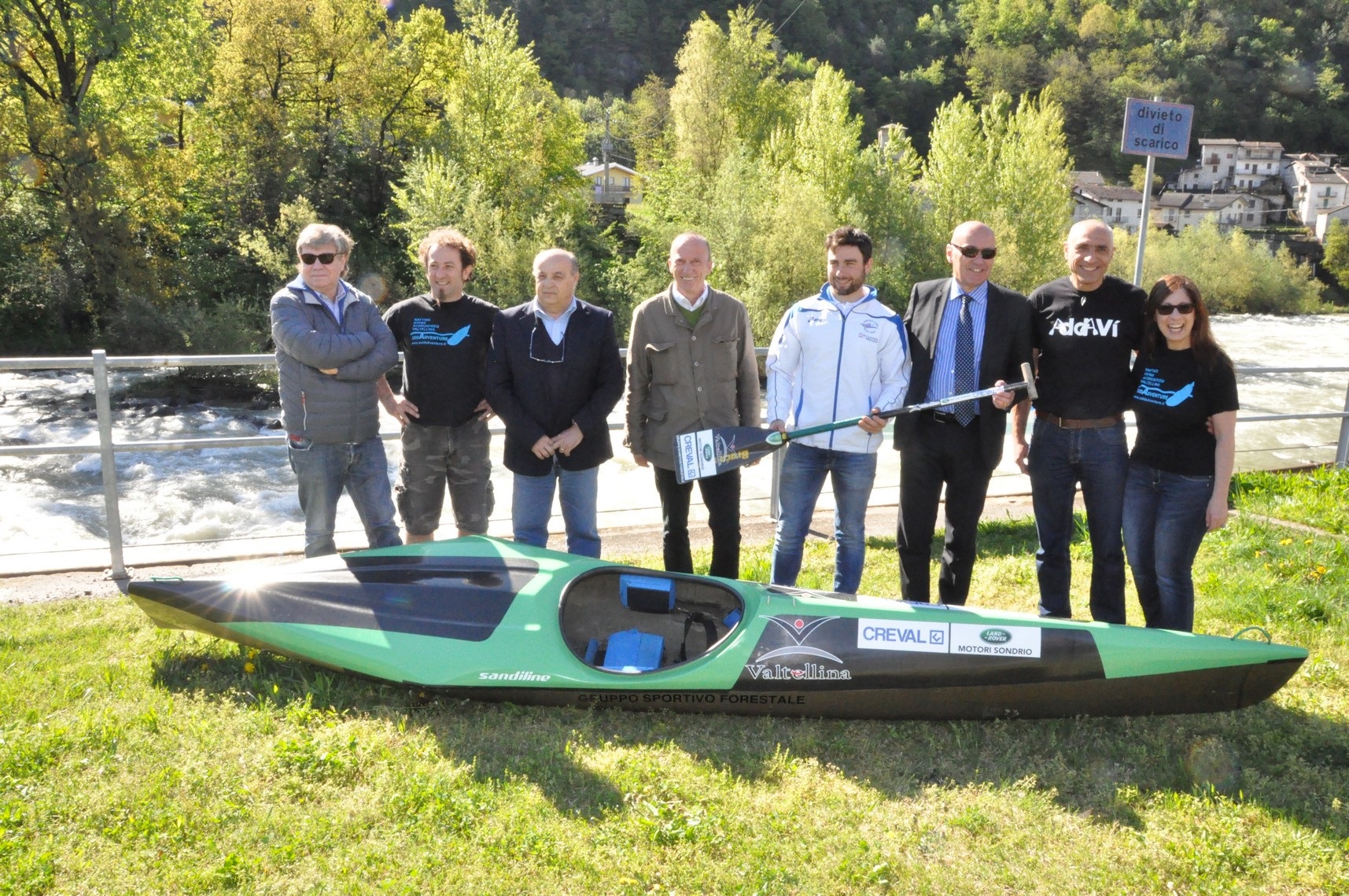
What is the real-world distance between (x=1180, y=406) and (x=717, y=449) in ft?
5.67

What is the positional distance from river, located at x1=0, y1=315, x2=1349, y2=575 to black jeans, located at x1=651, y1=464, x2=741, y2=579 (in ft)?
5.61

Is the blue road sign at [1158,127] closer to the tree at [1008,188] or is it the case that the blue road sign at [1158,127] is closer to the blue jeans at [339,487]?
the blue jeans at [339,487]

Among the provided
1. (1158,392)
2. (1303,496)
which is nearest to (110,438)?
(1158,392)

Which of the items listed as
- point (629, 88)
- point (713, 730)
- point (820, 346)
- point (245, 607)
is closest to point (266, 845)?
point (245, 607)

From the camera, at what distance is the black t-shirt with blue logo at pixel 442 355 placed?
4.02 metres

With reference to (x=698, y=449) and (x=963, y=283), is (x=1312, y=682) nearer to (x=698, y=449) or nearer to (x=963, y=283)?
(x=963, y=283)

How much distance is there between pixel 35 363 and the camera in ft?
14.9

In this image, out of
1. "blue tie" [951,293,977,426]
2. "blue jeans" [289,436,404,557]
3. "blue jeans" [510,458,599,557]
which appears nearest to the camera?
"blue tie" [951,293,977,426]

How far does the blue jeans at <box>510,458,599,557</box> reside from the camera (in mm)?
4078

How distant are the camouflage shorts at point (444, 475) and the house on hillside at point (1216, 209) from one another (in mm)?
64737

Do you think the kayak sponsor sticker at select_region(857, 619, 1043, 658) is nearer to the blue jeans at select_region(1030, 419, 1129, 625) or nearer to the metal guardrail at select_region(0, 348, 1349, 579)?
the blue jeans at select_region(1030, 419, 1129, 625)

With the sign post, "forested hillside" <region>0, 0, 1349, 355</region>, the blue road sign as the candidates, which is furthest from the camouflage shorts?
"forested hillside" <region>0, 0, 1349, 355</region>

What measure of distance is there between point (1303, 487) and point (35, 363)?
7.72 meters

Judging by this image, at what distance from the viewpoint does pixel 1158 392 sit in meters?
3.49
